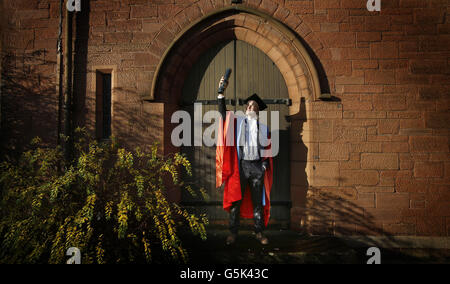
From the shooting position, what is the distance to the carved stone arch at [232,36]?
11.8ft

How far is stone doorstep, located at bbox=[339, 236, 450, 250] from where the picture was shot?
11.2 ft

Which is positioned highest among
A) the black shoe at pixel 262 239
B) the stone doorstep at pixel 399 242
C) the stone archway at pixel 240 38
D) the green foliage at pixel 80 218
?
the stone archway at pixel 240 38

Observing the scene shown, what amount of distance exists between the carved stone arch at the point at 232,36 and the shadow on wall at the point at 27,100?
1.88 meters

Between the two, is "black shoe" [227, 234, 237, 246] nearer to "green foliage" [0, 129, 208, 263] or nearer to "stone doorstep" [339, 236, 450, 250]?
"green foliage" [0, 129, 208, 263]

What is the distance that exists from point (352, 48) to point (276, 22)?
4.35 ft

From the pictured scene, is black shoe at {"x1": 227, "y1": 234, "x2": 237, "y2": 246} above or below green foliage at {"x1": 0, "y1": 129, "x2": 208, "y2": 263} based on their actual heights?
below

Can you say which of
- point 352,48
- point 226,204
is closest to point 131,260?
point 226,204

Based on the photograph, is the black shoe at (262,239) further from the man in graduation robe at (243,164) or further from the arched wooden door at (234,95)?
the arched wooden door at (234,95)

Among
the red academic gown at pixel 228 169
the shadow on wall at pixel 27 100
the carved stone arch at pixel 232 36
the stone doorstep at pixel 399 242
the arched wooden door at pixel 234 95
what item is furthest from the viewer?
the arched wooden door at pixel 234 95

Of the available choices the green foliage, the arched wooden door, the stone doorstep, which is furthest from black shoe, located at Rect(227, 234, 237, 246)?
the stone doorstep

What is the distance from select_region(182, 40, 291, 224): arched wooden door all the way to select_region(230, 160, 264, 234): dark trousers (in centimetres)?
86

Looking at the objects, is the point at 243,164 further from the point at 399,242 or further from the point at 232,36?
the point at 399,242

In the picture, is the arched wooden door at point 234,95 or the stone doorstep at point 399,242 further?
the arched wooden door at point 234,95

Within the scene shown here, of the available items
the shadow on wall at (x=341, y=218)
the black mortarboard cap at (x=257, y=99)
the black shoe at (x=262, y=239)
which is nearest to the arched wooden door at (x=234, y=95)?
the shadow on wall at (x=341, y=218)
